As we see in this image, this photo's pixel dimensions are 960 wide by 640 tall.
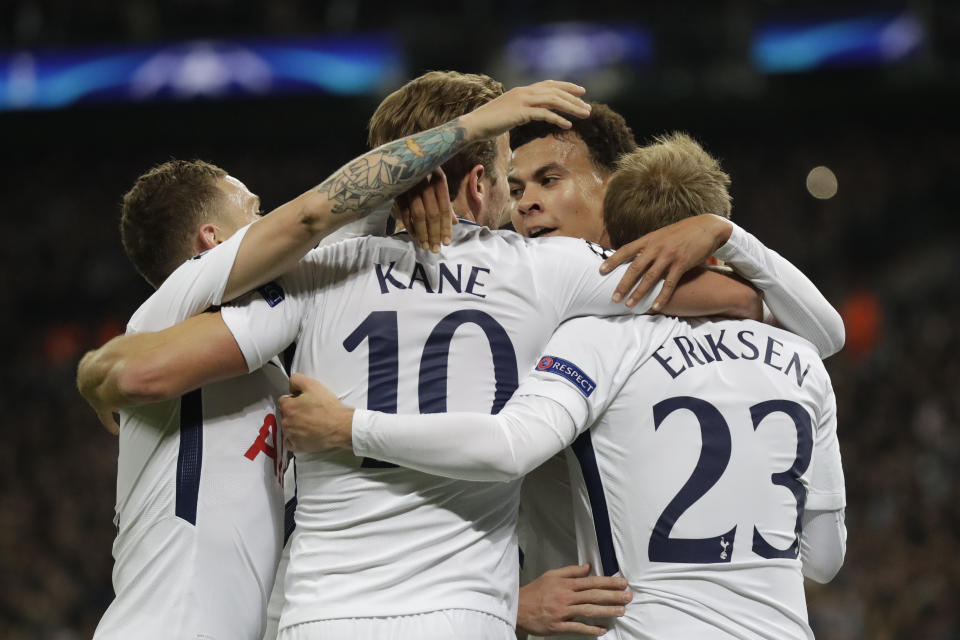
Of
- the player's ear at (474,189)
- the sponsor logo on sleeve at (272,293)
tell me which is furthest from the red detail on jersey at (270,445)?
the player's ear at (474,189)

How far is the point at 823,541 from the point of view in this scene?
10.3ft

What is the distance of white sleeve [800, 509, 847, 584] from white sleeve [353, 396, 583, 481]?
0.98 m

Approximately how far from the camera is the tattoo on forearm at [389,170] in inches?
106

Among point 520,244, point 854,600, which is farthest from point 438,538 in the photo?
point 854,600

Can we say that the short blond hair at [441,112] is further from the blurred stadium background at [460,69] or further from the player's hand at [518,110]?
the blurred stadium background at [460,69]

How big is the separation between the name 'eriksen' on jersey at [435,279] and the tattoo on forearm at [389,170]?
19cm

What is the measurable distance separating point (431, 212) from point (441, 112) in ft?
1.29

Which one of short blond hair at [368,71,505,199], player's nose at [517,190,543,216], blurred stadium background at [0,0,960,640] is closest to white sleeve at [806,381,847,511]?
short blond hair at [368,71,505,199]

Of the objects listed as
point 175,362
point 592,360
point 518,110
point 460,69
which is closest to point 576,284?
point 592,360

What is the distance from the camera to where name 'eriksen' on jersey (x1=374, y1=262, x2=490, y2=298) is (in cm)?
277

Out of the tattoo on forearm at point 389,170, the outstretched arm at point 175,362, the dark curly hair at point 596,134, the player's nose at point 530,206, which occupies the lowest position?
the outstretched arm at point 175,362

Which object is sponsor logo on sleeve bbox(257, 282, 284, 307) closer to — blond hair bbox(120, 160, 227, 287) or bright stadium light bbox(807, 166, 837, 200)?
blond hair bbox(120, 160, 227, 287)

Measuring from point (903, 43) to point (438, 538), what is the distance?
16.4 meters

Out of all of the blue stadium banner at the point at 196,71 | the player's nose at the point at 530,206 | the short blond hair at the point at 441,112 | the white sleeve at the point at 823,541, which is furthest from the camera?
the blue stadium banner at the point at 196,71
